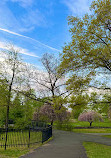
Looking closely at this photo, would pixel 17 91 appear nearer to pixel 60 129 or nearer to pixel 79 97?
pixel 60 129

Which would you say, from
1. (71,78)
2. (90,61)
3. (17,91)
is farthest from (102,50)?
(17,91)

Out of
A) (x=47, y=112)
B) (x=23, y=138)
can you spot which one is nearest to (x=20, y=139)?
(x=23, y=138)

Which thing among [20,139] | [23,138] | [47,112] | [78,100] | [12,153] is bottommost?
[20,139]

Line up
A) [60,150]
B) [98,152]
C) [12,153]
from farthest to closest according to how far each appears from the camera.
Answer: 1. [60,150]
2. [12,153]
3. [98,152]

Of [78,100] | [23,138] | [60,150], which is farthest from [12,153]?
[78,100]

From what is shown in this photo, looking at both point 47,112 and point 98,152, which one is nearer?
point 98,152

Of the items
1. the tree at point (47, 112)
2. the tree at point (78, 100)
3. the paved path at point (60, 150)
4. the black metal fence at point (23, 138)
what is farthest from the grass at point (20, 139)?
the tree at point (47, 112)

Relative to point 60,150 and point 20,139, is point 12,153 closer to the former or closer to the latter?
point 60,150

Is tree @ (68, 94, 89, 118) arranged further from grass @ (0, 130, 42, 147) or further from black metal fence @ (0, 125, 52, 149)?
grass @ (0, 130, 42, 147)

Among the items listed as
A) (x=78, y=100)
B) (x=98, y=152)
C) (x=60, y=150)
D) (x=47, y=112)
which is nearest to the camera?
(x=98, y=152)

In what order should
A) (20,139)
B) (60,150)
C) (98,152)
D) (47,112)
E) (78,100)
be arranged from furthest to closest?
(47,112) → (78,100) → (20,139) → (60,150) → (98,152)

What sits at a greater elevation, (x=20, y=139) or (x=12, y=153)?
(x=12, y=153)

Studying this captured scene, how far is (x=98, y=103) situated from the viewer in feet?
57.0

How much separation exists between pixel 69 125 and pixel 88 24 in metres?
13.6
